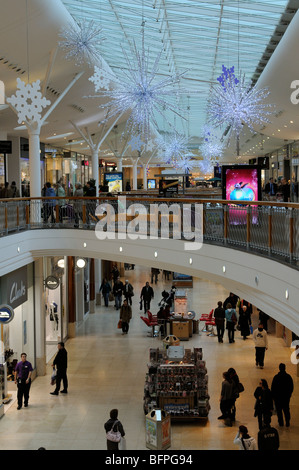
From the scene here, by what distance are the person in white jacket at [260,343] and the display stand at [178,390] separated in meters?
2.67

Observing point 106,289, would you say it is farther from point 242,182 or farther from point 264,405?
point 264,405

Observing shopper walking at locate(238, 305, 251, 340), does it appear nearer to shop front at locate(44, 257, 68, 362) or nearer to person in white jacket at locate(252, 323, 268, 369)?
person in white jacket at locate(252, 323, 268, 369)

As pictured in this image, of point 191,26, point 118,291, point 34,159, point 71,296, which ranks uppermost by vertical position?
point 191,26

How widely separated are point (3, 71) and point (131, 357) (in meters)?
9.47

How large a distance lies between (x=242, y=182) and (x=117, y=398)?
246 inches

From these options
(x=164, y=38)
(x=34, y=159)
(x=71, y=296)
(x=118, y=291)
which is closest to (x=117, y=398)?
(x=71, y=296)

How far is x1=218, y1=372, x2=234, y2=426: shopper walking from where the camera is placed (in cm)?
1273

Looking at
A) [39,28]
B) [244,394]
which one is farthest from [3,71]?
[244,394]

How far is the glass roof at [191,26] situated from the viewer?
17328 millimetres

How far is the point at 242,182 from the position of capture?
1414 centimetres

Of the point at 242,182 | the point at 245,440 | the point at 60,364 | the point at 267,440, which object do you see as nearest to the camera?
the point at 267,440

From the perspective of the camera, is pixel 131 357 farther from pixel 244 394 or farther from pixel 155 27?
pixel 155 27

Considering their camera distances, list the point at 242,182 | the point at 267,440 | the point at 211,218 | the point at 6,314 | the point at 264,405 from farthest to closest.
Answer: the point at 242,182
the point at 6,314
the point at 211,218
the point at 264,405
the point at 267,440

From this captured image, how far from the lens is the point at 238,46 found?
70.6 feet
